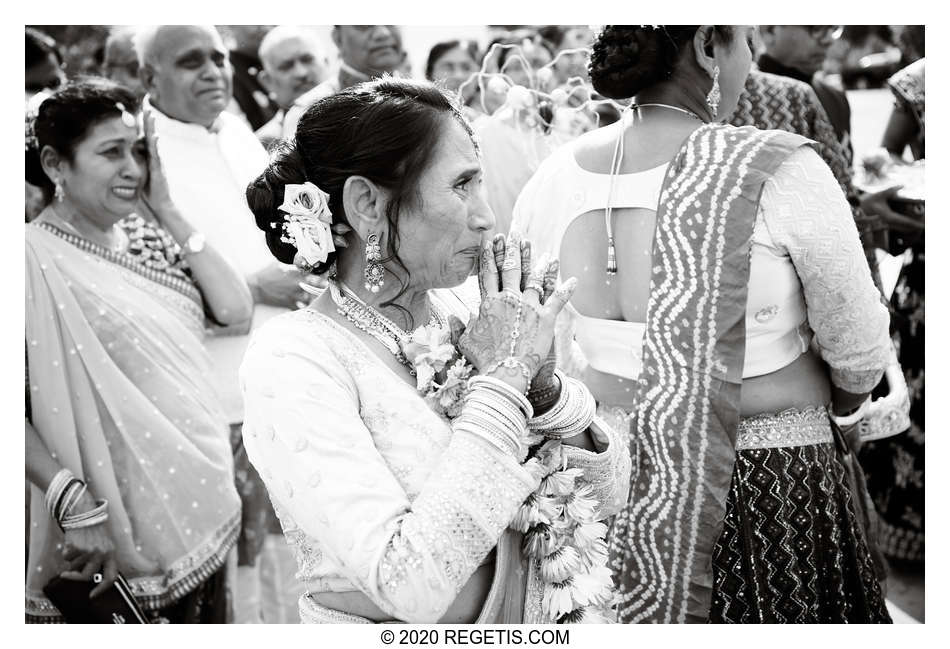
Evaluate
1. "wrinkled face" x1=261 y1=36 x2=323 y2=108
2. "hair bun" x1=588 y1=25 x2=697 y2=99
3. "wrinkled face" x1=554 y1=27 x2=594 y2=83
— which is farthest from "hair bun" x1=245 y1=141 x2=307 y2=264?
"wrinkled face" x1=261 y1=36 x2=323 y2=108

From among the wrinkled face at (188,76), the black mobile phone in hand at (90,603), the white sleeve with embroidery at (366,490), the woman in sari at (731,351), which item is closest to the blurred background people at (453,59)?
the wrinkled face at (188,76)

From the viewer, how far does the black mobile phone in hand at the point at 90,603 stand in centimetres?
270

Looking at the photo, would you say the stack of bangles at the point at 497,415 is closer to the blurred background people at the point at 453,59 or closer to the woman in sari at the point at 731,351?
the woman in sari at the point at 731,351

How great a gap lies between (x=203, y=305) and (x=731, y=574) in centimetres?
189

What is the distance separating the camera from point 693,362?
2170 millimetres

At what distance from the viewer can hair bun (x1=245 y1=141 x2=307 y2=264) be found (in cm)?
176

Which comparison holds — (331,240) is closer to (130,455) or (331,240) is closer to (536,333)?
(536,333)

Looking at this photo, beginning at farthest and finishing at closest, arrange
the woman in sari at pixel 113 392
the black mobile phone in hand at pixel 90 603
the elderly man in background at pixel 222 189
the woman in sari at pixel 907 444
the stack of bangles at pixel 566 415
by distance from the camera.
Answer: the woman in sari at pixel 907 444 → the elderly man in background at pixel 222 189 → the woman in sari at pixel 113 392 → the black mobile phone in hand at pixel 90 603 → the stack of bangles at pixel 566 415

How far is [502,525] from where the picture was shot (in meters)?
1.52

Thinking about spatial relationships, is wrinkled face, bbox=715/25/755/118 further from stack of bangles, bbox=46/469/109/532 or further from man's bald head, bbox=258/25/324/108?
man's bald head, bbox=258/25/324/108

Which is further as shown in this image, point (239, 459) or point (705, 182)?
point (239, 459)

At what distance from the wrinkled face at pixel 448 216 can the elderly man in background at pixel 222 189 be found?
6.27 ft
